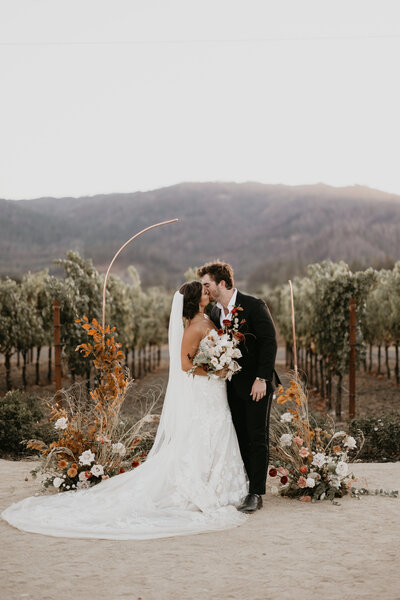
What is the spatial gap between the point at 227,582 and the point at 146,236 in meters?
79.5

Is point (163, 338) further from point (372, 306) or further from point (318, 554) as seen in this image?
point (318, 554)

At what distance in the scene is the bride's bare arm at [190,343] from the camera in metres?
4.94

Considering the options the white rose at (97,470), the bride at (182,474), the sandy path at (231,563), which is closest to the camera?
the sandy path at (231,563)

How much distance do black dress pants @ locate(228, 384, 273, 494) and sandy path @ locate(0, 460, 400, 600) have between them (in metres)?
0.35

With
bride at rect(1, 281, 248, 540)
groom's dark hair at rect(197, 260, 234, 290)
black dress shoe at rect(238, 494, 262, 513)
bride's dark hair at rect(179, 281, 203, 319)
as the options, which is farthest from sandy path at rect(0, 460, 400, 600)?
groom's dark hair at rect(197, 260, 234, 290)

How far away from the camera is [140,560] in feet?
12.4

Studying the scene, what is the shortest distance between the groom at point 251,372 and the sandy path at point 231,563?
18.8 inches

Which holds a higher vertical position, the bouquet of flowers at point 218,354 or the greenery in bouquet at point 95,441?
the bouquet of flowers at point 218,354

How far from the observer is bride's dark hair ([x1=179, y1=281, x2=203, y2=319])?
489 centimetres

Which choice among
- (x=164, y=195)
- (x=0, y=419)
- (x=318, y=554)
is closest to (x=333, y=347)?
(x=0, y=419)

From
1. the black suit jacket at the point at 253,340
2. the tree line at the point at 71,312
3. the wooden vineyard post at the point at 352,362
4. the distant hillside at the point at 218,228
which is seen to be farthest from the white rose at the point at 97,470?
the distant hillside at the point at 218,228

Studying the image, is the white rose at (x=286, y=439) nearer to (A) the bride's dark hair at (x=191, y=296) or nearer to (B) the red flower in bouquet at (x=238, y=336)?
(B) the red flower in bouquet at (x=238, y=336)

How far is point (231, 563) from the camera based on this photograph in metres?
3.71

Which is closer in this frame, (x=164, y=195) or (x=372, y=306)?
(x=372, y=306)
